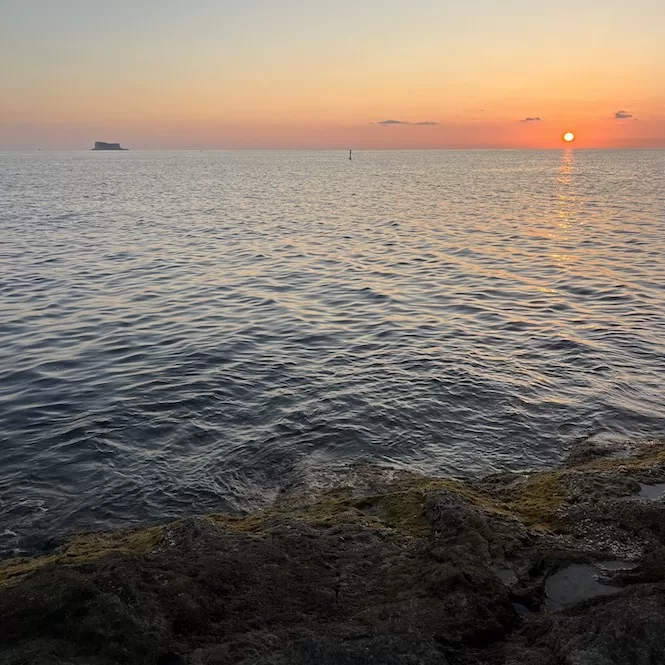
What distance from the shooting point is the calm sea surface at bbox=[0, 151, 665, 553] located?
32.7ft

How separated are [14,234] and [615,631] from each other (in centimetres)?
4035

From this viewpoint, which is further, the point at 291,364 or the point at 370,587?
the point at 291,364

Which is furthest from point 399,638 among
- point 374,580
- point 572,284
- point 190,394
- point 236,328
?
point 572,284

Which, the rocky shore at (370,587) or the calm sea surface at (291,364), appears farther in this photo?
the calm sea surface at (291,364)

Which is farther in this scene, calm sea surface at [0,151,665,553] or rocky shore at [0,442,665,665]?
calm sea surface at [0,151,665,553]

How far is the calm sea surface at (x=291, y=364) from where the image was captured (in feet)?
32.7

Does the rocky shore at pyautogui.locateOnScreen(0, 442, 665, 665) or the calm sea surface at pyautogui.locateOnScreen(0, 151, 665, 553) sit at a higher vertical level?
the rocky shore at pyautogui.locateOnScreen(0, 442, 665, 665)

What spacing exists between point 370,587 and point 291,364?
982 centimetres

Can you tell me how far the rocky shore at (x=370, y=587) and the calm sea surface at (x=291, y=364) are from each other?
2420mm

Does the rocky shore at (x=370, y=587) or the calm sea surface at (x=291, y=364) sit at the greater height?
the rocky shore at (x=370, y=587)

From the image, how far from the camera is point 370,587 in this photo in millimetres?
5473

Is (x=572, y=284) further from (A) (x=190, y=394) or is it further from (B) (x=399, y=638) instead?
(B) (x=399, y=638)

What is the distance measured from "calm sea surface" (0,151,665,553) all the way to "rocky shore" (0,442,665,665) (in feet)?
7.94

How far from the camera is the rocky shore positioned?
4469 millimetres
